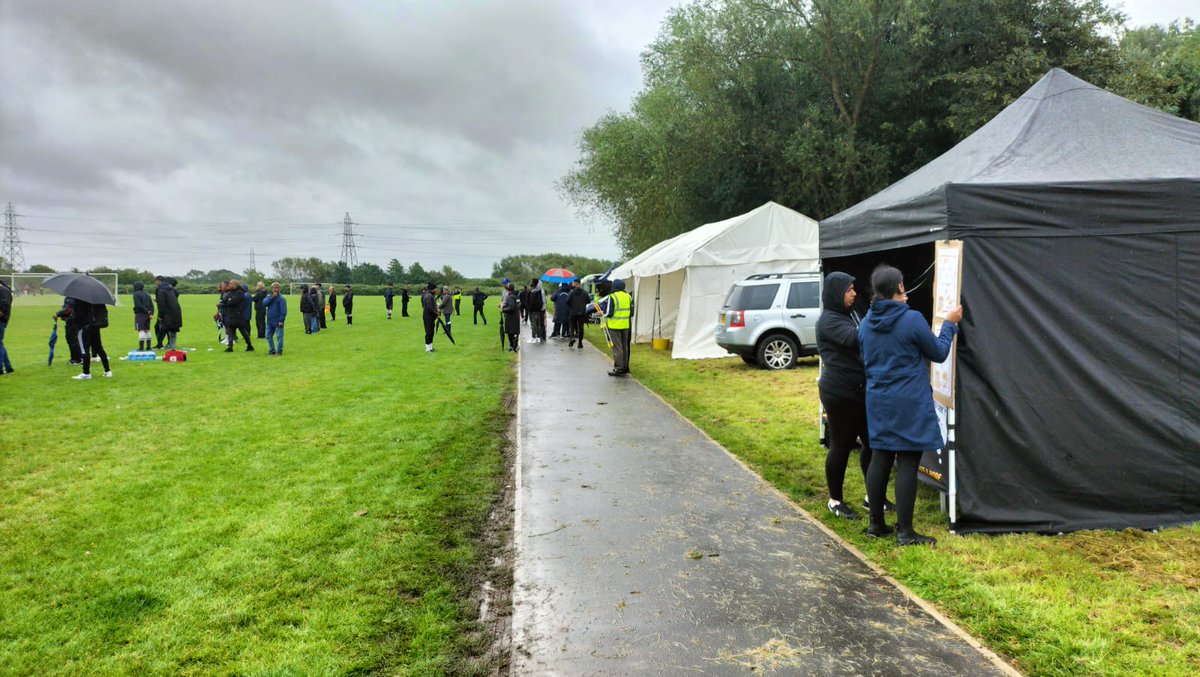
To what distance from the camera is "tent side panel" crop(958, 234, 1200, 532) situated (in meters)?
4.76

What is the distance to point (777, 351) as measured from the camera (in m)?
14.0

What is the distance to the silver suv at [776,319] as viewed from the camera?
13852 millimetres

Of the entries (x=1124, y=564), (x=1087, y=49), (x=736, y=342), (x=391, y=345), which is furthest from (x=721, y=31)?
(x=1124, y=564)

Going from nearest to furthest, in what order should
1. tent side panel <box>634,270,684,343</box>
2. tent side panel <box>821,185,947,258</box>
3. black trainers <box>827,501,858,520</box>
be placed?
1. tent side panel <box>821,185,947,258</box>
2. black trainers <box>827,501,858,520</box>
3. tent side panel <box>634,270,684,343</box>

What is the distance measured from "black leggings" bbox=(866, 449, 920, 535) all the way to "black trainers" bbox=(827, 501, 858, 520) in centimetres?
Answer: 50

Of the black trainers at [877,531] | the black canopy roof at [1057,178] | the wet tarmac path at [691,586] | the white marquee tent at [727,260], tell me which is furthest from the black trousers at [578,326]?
the black trainers at [877,531]

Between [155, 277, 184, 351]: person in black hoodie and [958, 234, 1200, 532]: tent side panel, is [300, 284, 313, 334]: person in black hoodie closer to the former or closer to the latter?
[155, 277, 184, 351]: person in black hoodie

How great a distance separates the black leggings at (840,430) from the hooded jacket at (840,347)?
59mm

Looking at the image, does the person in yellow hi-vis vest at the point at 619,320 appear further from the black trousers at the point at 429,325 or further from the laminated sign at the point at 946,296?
the laminated sign at the point at 946,296

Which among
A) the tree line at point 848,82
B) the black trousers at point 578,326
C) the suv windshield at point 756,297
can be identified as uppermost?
the tree line at point 848,82

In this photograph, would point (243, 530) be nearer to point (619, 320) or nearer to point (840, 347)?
point (840, 347)

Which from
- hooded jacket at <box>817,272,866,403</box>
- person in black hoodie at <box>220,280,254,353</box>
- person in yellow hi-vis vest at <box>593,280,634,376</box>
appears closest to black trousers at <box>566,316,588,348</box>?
person in yellow hi-vis vest at <box>593,280,634,376</box>

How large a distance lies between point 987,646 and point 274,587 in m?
3.81

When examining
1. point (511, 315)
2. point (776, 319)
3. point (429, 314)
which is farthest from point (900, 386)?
point (429, 314)
